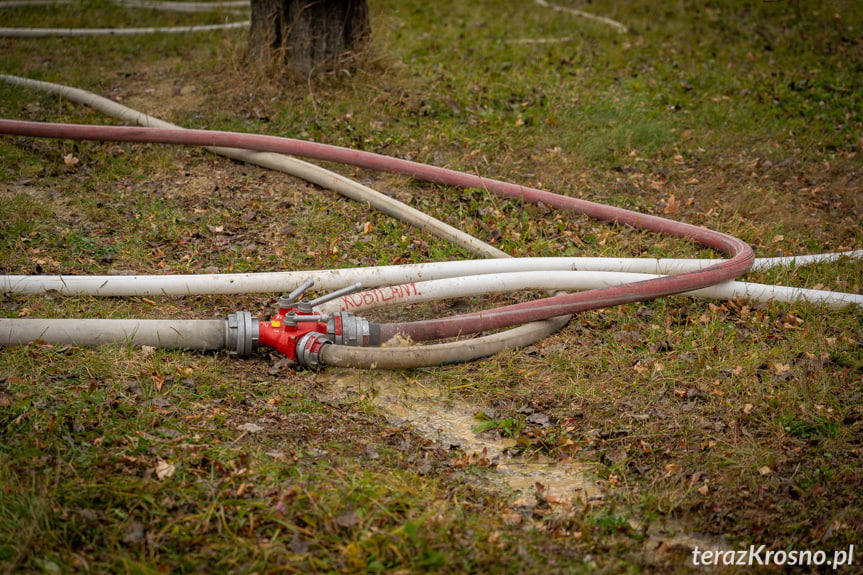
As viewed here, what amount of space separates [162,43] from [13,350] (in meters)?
5.58

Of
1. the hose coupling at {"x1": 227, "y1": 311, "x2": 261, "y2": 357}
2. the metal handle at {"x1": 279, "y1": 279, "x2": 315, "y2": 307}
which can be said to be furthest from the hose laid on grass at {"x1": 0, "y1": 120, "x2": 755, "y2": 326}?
the hose coupling at {"x1": 227, "y1": 311, "x2": 261, "y2": 357}

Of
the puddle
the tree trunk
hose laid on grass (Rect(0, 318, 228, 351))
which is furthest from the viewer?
the tree trunk

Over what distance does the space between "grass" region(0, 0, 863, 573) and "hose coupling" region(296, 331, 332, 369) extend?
0.38ft

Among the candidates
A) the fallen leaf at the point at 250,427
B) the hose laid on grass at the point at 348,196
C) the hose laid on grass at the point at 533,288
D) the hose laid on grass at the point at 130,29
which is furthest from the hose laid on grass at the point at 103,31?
Result: the fallen leaf at the point at 250,427

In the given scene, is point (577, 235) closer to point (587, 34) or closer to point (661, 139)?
point (661, 139)

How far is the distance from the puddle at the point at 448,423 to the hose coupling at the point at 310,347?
0.13m

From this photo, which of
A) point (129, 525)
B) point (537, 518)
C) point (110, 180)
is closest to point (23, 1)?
point (110, 180)

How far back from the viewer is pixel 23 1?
8742 millimetres

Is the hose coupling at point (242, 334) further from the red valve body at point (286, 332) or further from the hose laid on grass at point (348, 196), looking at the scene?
the hose laid on grass at point (348, 196)

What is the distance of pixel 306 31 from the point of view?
6.18 meters

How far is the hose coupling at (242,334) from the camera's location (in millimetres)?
3479

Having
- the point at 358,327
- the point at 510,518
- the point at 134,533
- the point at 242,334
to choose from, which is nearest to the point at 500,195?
the point at 358,327

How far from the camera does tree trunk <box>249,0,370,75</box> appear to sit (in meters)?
6.14

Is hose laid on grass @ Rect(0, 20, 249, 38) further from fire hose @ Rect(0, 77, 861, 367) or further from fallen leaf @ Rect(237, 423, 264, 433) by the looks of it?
fallen leaf @ Rect(237, 423, 264, 433)
